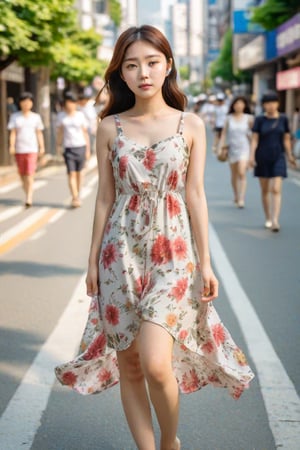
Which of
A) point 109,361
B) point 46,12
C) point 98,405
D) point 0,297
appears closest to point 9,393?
point 98,405

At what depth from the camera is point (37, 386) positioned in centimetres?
465

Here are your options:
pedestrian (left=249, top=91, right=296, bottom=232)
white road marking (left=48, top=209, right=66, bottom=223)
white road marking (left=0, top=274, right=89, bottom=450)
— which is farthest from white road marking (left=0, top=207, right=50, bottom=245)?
white road marking (left=0, top=274, right=89, bottom=450)

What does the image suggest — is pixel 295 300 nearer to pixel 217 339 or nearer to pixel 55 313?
pixel 55 313

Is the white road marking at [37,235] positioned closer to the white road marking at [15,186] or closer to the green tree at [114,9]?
the white road marking at [15,186]

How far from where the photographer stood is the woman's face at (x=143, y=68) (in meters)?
3.29

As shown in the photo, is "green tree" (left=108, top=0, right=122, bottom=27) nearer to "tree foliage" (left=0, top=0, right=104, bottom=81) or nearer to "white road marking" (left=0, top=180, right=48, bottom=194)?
"tree foliage" (left=0, top=0, right=104, bottom=81)

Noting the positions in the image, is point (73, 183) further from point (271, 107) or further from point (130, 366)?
point (130, 366)

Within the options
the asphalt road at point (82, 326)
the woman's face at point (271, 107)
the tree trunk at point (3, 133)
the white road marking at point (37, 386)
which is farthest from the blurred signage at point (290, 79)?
the white road marking at point (37, 386)

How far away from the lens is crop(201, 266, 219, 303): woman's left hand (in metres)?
3.36

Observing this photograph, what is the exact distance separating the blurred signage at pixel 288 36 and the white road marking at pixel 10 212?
25464 millimetres

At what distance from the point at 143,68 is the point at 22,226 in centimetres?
869

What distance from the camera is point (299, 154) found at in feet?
79.2

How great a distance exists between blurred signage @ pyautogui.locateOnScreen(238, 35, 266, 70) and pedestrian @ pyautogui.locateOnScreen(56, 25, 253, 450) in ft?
156

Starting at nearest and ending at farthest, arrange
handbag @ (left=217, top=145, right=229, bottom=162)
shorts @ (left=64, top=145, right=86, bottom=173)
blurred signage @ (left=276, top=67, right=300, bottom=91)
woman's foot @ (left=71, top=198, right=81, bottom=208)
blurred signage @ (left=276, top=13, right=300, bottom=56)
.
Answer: handbag @ (left=217, top=145, right=229, bottom=162), shorts @ (left=64, top=145, right=86, bottom=173), woman's foot @ (left=71, top=198, right=81, bottom=208), blurred signage @ (left=276, top=67, right=300, bottom=91), blurred signage @ (left=276, top=13, right=300, bottom=56)
